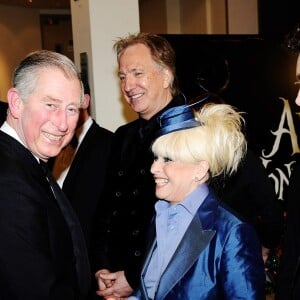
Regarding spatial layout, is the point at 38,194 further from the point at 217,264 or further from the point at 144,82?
the point at 144,82

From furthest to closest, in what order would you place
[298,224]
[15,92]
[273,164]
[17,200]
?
[273,164], [298,224], [15,92], [17,200]

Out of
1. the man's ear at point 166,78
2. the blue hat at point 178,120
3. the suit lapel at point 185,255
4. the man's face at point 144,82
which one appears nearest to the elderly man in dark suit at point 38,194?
the suit lapel at point 185,255

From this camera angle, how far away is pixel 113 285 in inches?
80.8

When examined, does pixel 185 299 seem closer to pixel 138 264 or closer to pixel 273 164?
pixel 138 264

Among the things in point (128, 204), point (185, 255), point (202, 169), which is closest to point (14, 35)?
point (128, 204)

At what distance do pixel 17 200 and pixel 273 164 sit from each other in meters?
3.01

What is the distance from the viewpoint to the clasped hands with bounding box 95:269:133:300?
2.02 m

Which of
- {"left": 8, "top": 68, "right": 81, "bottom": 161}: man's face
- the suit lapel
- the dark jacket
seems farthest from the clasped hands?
{"left": 8, "top": 68, "right": 81, "bottom": 161}: man's face

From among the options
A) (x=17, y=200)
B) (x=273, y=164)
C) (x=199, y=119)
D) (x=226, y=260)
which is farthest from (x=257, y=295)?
(x=273, y=164)

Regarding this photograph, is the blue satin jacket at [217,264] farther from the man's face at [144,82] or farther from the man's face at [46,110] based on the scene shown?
the man's face at [144,82]

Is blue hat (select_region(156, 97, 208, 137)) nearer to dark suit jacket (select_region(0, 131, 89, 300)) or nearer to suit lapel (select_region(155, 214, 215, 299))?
suit lapel (select_region(155, 214, 215, 299))

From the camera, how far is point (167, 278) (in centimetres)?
153

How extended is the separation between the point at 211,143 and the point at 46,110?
23.7 inches

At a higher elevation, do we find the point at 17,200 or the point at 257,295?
the point at 17,200
